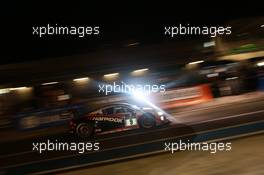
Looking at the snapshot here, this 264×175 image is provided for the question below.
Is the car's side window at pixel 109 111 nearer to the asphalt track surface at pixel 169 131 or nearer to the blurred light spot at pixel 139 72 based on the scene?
the asphalt track surface at pixel 169 131

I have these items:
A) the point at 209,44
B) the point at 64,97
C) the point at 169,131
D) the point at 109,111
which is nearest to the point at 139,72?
the point at 64,97

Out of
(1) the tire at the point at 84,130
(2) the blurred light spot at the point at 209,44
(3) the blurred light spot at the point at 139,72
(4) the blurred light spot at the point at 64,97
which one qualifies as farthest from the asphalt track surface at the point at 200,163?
(2) the blurred light spot at the point at 209,44

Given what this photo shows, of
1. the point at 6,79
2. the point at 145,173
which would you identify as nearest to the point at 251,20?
the point at 6,79

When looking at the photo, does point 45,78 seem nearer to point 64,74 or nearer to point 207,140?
point 64,74

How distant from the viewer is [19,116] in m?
18.6

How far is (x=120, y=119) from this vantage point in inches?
542

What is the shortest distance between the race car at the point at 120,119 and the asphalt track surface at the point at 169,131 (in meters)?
0.21

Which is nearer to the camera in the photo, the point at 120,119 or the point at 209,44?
the point at 120,119

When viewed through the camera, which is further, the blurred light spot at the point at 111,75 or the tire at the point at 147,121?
the blurred light spot at the point at 111,75

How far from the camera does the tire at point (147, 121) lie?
1373 cm

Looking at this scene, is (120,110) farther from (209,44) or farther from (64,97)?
(209,44)

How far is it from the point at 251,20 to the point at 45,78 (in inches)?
533

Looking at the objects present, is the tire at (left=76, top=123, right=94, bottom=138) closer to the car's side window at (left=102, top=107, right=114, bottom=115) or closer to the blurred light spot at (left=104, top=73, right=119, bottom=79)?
the car's side window at (left=102, top=107, right=114, bottom=115)

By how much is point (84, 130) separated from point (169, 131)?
269 cm
